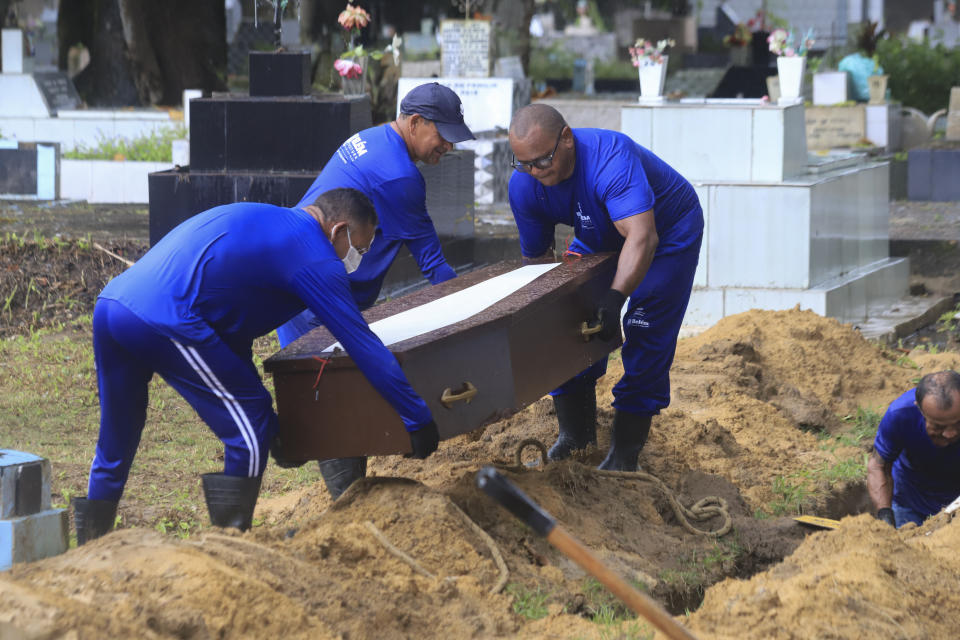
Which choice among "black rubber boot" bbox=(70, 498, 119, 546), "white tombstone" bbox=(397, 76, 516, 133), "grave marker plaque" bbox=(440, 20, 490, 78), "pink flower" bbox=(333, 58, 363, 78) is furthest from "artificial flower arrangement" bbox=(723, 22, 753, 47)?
"black rubber boot" bbox=(70, 498, 119, 546)

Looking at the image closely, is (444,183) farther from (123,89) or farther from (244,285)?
(123,89)

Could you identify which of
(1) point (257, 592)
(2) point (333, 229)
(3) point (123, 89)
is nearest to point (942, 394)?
(2) point (333, 229)

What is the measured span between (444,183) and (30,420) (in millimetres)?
4676

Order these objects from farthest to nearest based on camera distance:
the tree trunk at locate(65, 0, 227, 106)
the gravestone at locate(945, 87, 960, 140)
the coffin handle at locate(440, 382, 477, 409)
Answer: the tree trunk at locate(65, 0, 227, 106), the gravestone at locate(945, 87, 960, 140), the coffin handle at locate(440, 382, 477, 409)

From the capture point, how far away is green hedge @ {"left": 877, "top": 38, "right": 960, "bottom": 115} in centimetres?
2284

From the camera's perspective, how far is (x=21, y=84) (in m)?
17.3

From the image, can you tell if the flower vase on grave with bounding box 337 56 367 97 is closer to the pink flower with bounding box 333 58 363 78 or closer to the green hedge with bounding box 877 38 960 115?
the pink flower with bounding box 333 58 363 78

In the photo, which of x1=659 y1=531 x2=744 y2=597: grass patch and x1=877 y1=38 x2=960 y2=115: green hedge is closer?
x1=659 y1=531 x2=744 y2=597: grass patch

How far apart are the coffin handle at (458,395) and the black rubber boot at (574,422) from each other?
1.63 m

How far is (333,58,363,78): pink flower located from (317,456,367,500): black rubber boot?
730 centimetres

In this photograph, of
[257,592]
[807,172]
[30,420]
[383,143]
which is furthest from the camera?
[807,172]

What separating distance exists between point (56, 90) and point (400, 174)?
14.7 metres

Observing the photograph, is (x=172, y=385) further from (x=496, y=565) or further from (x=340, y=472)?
(x=496, y=565)

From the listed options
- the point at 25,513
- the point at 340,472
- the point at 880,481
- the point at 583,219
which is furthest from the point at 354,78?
the point at 25,513
